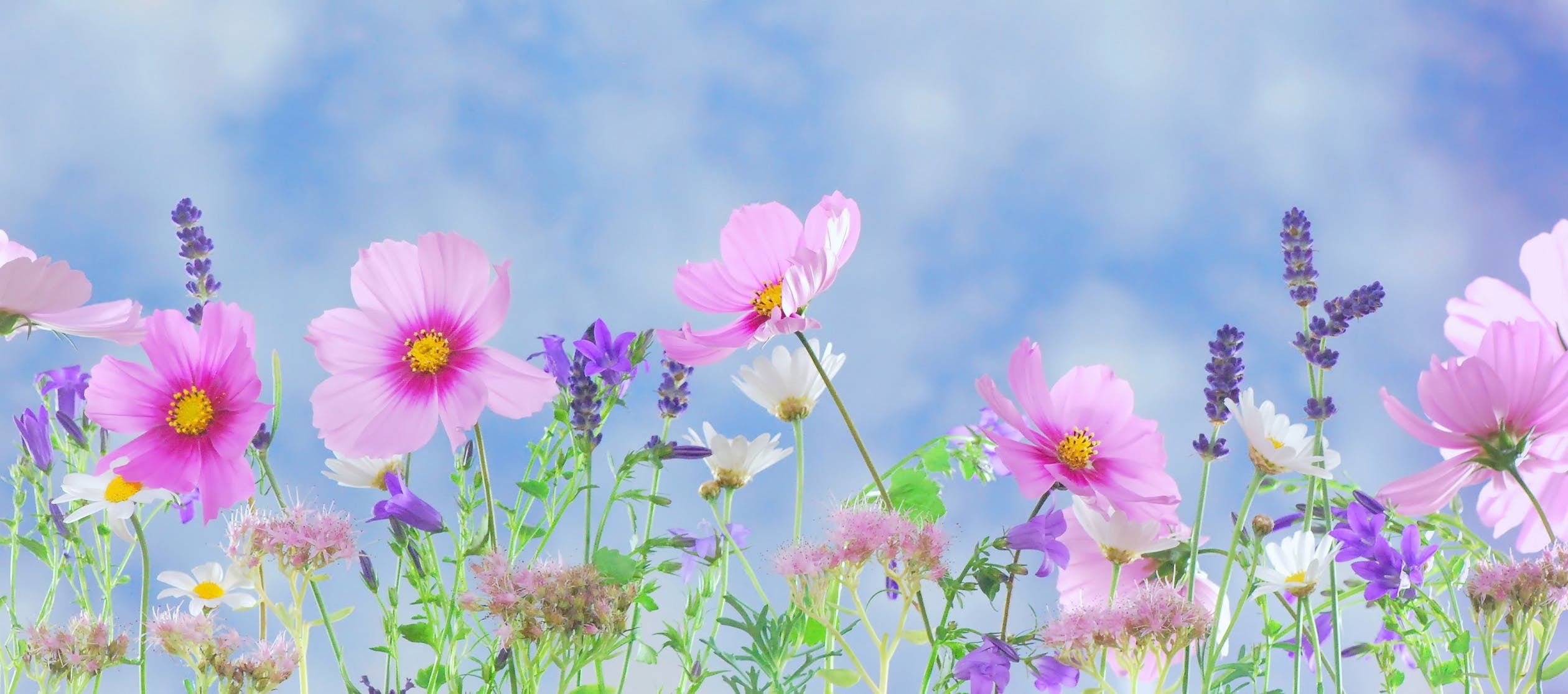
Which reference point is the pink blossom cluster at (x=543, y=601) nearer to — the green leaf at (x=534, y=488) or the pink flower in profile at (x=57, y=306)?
the green leaf at (x=534, y=488)

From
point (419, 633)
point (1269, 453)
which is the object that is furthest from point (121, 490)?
point (1269, 453)

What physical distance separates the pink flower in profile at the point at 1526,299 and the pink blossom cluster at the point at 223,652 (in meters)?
1.24

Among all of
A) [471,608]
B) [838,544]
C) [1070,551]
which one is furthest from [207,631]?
[1070,551]

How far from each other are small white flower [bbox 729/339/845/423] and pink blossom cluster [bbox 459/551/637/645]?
0.40 metres

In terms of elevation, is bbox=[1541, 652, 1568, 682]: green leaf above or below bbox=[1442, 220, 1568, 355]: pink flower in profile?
below

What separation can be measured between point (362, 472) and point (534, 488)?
0.28m

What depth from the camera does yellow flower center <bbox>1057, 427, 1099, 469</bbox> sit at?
115 cm

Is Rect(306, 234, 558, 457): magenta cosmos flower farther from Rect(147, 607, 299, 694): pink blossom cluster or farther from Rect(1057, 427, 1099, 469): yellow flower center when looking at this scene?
Rect(1057, 427, 1099, 469): yellow flower center

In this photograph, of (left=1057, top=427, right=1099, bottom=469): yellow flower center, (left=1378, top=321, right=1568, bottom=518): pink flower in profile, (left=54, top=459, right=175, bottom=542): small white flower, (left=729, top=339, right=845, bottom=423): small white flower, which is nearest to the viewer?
(left=1378, top=321, right=1568, bottom=518): pink flower in profile

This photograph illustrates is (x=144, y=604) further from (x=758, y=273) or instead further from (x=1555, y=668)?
(x=1555, y=668)

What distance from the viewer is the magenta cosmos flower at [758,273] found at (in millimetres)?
1113

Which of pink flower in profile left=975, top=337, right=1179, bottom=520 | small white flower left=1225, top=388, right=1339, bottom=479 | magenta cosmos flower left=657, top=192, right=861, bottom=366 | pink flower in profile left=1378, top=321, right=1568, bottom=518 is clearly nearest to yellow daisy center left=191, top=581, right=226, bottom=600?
magenta cosmos flower left=657, top=192, right=861, bottom=366

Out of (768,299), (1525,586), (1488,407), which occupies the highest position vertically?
(768,299)

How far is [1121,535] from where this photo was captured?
4.06 feet
